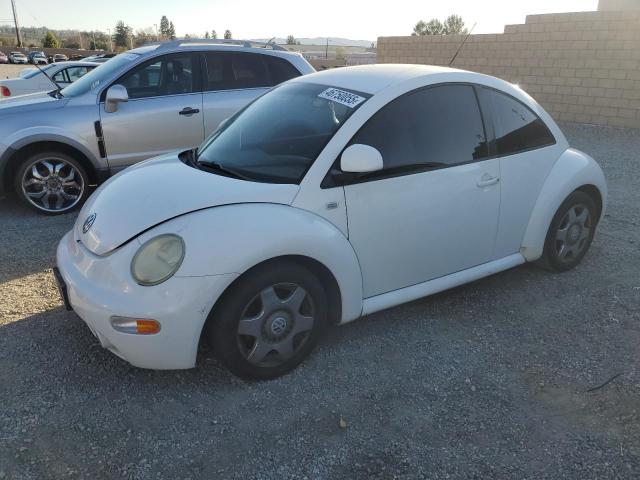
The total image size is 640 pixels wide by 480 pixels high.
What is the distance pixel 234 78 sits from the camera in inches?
251

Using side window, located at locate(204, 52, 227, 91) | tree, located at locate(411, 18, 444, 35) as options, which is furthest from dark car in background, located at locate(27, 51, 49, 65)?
tree, located at locate(411, 18, 444, 35)

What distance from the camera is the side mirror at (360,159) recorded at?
2916mm

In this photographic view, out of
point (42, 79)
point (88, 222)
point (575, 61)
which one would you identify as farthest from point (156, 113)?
point (575, 61)

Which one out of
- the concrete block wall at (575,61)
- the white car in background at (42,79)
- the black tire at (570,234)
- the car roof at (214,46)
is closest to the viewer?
the black tire at (570,234)

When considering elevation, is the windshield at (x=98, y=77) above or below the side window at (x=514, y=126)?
above

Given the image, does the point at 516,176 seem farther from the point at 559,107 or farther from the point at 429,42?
the point at 429,42

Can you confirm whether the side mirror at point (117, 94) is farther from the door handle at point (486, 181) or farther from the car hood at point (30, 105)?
the door handle at point (486, 181)

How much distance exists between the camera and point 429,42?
16.1 m

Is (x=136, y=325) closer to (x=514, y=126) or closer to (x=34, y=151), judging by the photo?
(x=514, y=126)

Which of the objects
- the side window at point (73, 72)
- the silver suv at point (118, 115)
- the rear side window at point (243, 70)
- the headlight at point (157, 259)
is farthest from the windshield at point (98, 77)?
the side window at point (73, 72)

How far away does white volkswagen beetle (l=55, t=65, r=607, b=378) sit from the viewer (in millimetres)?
2621

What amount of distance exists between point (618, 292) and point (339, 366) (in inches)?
96.0

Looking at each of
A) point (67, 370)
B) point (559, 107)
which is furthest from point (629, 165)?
point (67, 370)

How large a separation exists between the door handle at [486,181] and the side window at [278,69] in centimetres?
373
